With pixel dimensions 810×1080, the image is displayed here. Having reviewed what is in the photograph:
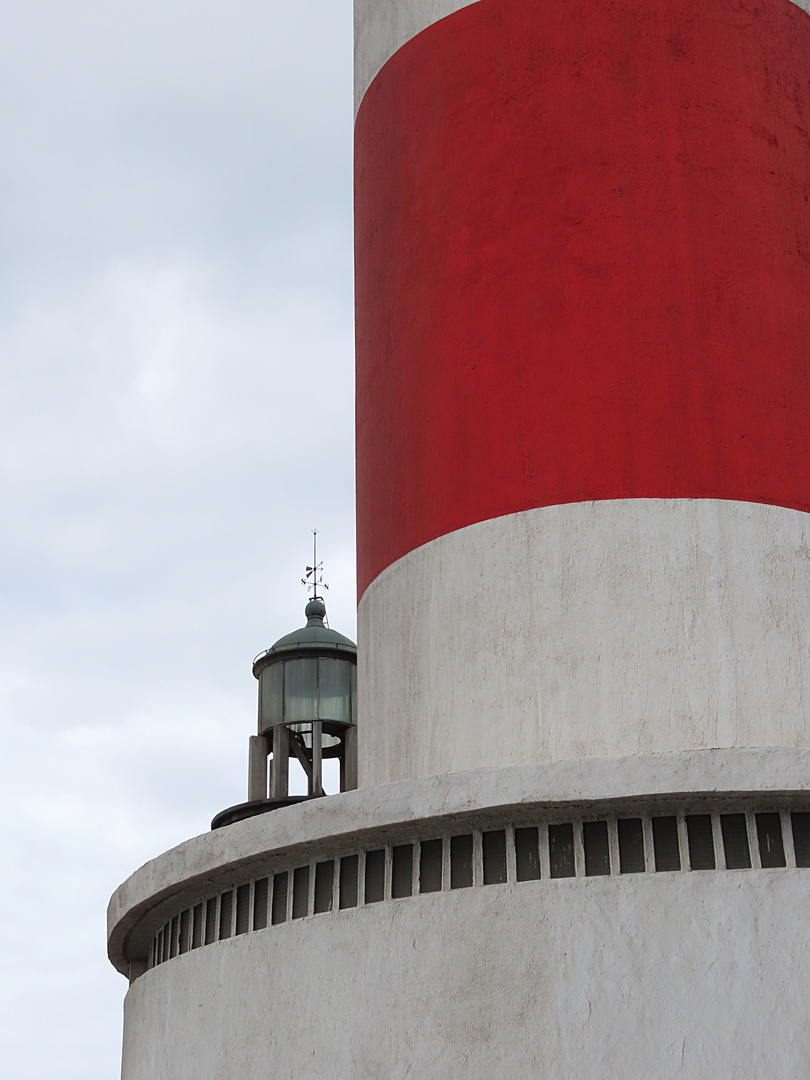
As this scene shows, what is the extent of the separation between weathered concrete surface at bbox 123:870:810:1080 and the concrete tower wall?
1140mm

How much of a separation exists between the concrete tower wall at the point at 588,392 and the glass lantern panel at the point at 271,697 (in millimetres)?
13364

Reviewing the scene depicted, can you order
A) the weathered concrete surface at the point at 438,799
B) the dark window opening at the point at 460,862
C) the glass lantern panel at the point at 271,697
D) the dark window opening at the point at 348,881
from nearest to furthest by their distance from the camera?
the weathered concrete surface at the point at 438,799, the dark window opening at the point at 460,862, the dark window opening at the point at 348,881, the glass lantern panel at the point at 271,697

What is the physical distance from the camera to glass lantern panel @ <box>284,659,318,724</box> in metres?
22.5

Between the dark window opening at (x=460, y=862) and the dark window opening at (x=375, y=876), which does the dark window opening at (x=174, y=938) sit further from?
the dark window opening at (x=460, y=862)

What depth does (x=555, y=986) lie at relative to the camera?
6906 millimetres

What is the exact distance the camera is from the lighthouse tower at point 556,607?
6.92m

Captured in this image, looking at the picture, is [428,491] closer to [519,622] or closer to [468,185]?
[519,622]

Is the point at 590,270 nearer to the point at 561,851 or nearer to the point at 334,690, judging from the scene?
the point at 561,851

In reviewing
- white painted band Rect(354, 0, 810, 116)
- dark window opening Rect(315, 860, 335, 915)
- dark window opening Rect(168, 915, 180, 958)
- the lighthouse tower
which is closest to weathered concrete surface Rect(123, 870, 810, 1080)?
the lighthouse tower

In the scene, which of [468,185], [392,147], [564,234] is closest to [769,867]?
[564,234]

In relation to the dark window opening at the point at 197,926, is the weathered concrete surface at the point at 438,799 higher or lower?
higher

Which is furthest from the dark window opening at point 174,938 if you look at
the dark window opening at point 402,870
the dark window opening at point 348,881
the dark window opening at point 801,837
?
the dark window opening at point 801,837

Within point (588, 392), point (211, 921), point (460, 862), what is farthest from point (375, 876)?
point (588, 392)

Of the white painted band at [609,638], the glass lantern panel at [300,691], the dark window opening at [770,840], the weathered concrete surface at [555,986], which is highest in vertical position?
the glass lantern panel at [300,691]
